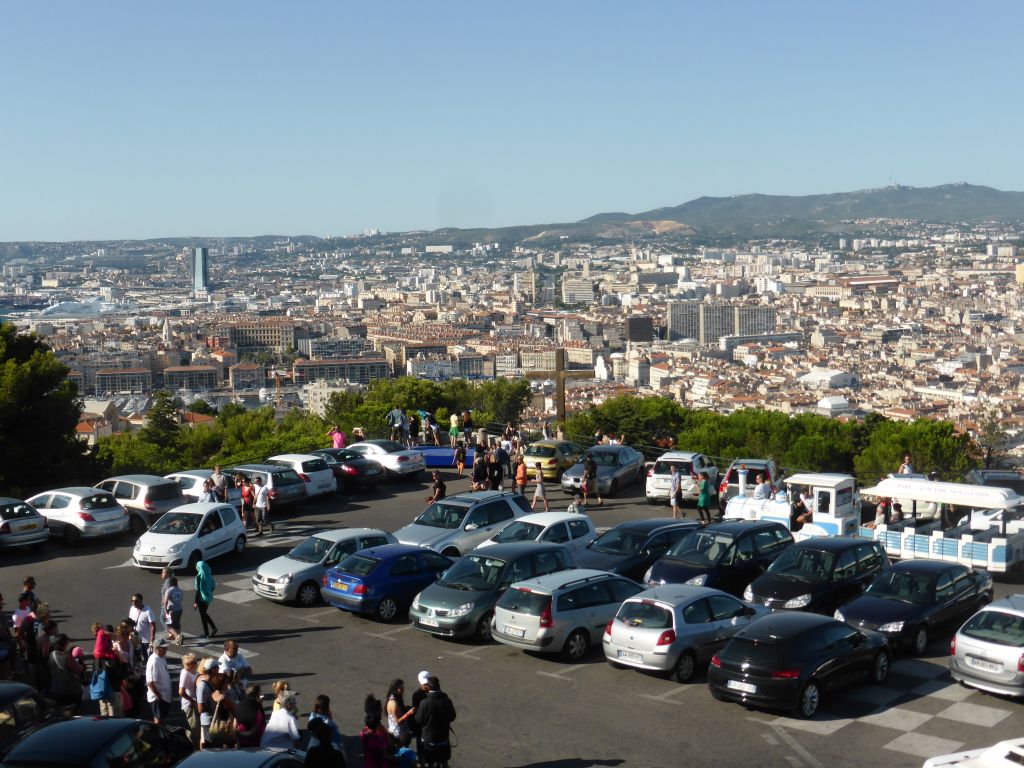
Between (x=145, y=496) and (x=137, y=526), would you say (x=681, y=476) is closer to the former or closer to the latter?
(x=145, y=496)

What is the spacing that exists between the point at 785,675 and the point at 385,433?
20450mm

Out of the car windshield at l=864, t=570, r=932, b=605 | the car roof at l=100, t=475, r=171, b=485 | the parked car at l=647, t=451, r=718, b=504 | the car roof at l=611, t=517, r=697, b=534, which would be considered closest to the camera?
the car windshield at l=864, t=570, r=932, b=605

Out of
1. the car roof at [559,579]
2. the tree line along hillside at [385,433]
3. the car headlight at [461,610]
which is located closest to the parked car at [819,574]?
the car roof at [559,579]

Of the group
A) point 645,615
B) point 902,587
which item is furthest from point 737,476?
point 645,615

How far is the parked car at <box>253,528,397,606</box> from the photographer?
13.5 meters

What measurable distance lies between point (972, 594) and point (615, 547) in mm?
4195

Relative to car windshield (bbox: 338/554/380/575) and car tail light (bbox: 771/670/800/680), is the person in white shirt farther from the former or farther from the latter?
car tail light (bbox: 771/670/800/680)

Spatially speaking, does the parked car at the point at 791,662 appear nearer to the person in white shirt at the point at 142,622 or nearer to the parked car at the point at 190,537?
the person in white shirt at the point at 142,622

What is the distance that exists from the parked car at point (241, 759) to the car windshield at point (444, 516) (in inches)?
331

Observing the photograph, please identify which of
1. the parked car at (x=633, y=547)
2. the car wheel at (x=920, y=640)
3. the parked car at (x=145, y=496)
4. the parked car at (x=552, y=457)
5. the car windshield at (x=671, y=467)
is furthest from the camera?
the parked car at (x=552, y=457)

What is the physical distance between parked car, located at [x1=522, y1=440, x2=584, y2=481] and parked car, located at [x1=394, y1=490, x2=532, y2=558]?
4809 millimetres

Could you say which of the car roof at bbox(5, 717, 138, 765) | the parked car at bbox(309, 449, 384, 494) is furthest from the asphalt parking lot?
the parked car at bbox(309, 449, 384, 494)

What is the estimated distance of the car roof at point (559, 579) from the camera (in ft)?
37.5

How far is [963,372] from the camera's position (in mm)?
165750
